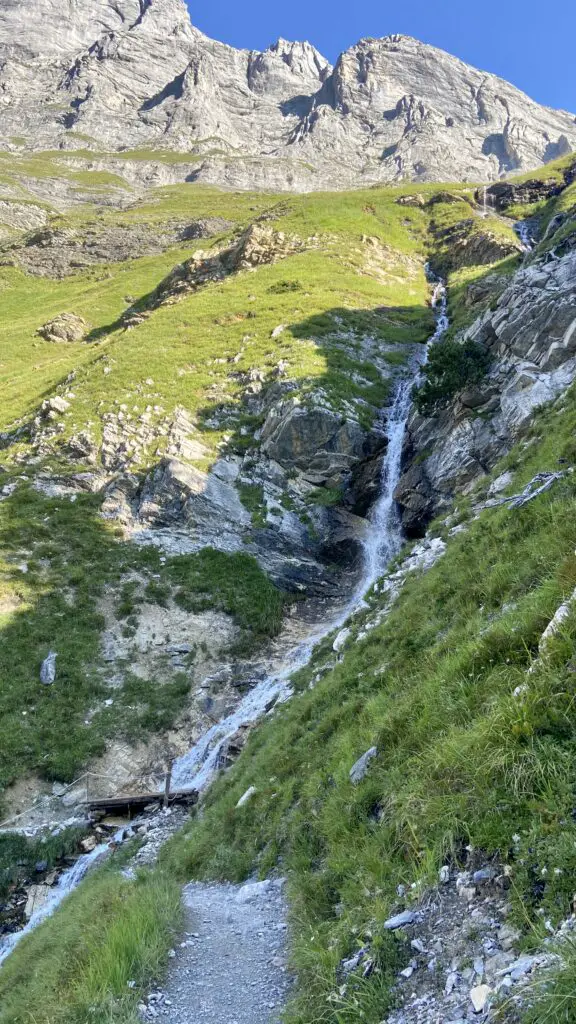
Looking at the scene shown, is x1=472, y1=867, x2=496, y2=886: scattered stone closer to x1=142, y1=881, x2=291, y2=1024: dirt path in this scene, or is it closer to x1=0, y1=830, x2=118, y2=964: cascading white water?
x1=142, y1=881, x2=291, y2=1024: dirt path

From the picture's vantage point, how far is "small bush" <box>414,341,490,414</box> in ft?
106

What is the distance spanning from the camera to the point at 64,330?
64.6m

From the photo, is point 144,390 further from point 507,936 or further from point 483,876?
point 507,936

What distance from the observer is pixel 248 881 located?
7.83 meters

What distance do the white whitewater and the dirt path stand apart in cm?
859

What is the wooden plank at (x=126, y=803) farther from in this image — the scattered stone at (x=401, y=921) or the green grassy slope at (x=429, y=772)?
the scattered stone at (x=401, y=921)

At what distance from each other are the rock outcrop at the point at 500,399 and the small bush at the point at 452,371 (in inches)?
30.4

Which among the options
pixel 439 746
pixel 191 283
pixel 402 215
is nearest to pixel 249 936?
pixel 439 746

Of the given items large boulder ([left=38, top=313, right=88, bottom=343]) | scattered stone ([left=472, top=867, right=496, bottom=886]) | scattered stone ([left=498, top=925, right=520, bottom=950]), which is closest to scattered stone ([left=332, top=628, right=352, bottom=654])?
scattered stone ([left=472, top=867, right=496, bottom=886])

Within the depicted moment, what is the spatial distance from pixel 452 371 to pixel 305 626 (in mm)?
18986

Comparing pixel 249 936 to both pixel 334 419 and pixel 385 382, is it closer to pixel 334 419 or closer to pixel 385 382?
pixel 334 419

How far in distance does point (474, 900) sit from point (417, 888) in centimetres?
59

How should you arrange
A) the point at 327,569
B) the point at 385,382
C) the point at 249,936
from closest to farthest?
the point at 249,936 < the point at 327,569 < the point at 385,382

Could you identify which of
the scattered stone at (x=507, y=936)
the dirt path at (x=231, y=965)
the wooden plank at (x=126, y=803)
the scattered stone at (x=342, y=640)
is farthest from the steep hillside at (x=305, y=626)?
the wooden plank at (x=126, y=803)
